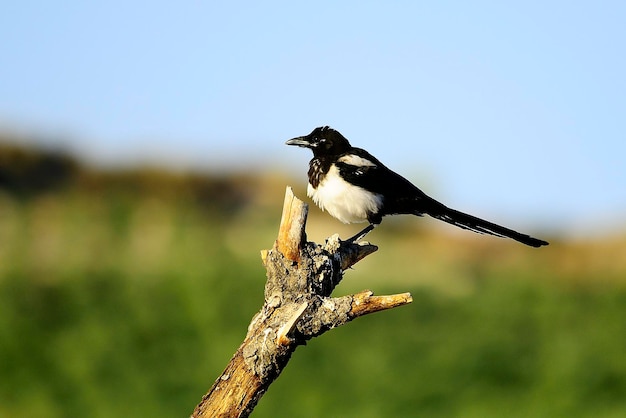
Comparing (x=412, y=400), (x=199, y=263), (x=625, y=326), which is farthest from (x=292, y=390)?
(x=625, y=326)

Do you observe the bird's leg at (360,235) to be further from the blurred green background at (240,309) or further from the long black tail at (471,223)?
the blurred green background at (240,309)

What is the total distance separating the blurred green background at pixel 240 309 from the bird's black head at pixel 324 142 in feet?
16.0

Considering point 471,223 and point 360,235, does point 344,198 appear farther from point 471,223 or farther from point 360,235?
point 471,223

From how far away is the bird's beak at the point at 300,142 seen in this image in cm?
521

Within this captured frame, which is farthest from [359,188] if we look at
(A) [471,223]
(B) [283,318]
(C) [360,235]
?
(B) [283,318]

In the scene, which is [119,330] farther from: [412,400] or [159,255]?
[412,400]

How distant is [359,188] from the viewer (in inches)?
197

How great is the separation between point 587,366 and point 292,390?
3.29m

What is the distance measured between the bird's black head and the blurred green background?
192 inches

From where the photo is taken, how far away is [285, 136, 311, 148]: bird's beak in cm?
521

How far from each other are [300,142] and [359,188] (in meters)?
0.47

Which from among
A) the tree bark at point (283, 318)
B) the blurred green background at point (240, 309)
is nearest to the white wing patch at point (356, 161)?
the tree bark at point (283, 318)

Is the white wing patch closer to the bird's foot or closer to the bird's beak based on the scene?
the bird's beak

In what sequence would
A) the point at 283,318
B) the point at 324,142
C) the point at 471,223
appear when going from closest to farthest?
the point at 283,318 → the point at 471,223 → the point at 324,142
